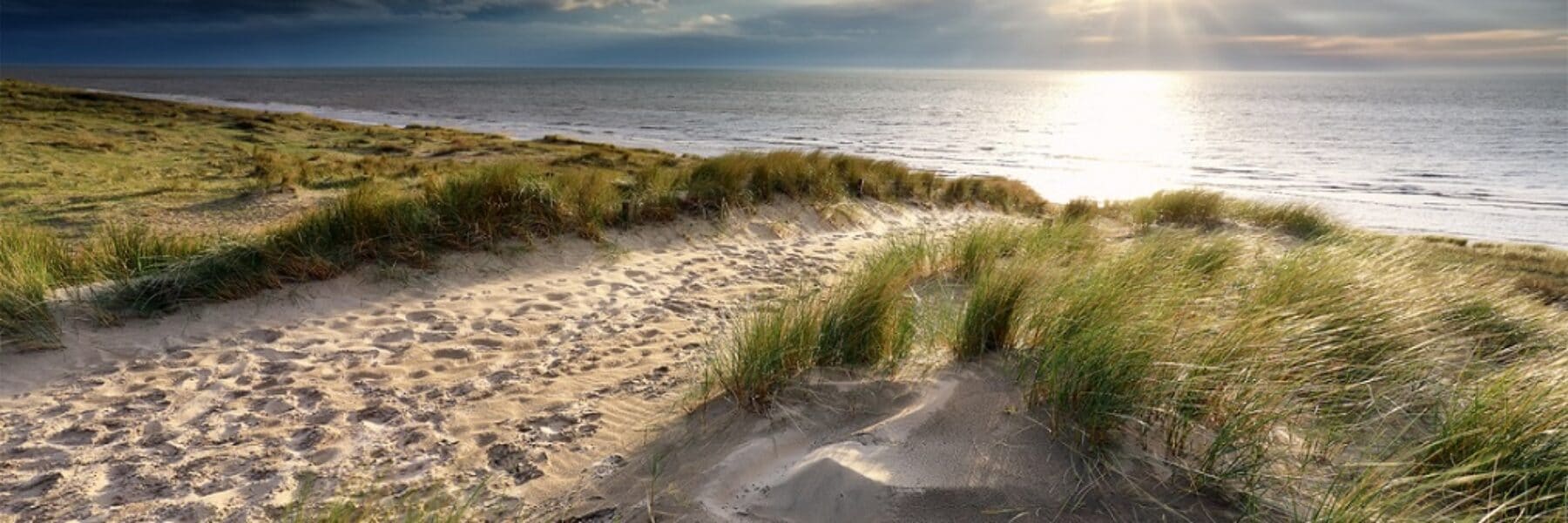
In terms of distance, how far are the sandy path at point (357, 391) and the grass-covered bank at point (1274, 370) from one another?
898mm

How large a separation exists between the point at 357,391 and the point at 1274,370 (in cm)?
502

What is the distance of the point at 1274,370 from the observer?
3488mm

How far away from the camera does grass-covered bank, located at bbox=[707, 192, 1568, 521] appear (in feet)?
8.92

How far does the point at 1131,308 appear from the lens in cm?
404

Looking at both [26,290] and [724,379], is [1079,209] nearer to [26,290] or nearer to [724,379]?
[724,379]

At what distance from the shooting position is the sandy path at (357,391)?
145 inches

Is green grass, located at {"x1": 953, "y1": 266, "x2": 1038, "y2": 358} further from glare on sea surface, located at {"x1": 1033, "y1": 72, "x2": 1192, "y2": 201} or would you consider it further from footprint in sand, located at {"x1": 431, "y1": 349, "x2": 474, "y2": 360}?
glare on sea surface, located at {"x1": 1033, "y1": 72, "x2": 1192, "y2": 201}

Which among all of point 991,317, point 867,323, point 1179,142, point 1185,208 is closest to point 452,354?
point 867,323

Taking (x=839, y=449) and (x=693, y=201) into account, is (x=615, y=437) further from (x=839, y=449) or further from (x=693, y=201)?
→ (x=693, y=201)

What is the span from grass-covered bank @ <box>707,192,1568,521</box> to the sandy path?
35.4 inches

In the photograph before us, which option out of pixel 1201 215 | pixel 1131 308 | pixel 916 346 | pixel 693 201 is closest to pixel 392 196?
pixel 693 201

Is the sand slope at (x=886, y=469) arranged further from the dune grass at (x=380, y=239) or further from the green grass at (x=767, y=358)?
the dune grass at (x=380, y=239)

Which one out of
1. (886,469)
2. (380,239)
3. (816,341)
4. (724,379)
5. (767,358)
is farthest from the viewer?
(380,239)

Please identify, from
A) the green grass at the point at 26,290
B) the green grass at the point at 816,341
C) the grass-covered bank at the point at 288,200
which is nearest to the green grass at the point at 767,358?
the green grass at the point at 816,341
